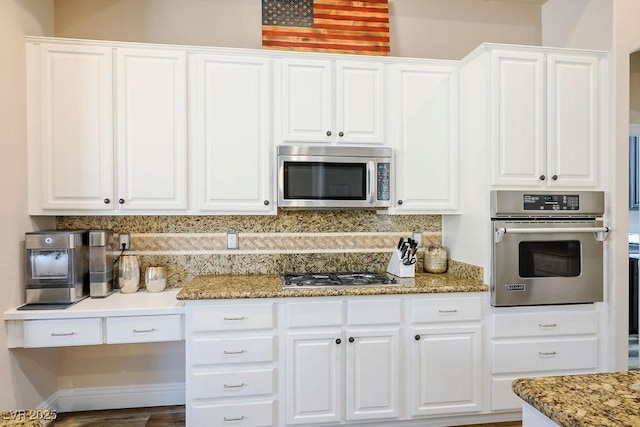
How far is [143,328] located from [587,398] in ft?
6.87

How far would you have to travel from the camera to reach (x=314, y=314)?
7.32 ft

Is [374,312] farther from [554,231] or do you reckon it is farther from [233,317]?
[554,231]

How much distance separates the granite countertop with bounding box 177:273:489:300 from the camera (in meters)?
2.18

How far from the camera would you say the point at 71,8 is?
2.62 metres

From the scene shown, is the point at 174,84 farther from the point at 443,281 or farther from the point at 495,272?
the point at 495,272

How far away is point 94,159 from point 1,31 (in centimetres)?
78

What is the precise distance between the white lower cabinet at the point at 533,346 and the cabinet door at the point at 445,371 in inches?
5.1

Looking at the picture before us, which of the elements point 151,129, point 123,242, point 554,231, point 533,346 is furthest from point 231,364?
point 554,231

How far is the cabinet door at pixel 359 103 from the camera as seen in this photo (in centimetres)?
254

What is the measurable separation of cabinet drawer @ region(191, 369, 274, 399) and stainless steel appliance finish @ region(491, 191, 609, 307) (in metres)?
1.44

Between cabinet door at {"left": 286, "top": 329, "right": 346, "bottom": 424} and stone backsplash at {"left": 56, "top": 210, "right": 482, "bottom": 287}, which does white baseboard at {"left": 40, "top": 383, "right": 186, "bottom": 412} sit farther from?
cabinet door at {"left": 286, "top": 329, "right": 346, "bottom": 424}

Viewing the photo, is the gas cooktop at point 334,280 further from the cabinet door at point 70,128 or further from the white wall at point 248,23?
the white wall at point 248,23

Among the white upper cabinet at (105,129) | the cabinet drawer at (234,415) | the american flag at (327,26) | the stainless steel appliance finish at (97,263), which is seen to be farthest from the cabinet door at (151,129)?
the cabinet drawer at (234,415)

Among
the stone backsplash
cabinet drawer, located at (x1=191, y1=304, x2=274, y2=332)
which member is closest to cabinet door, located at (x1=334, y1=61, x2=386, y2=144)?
the stone backsplash
